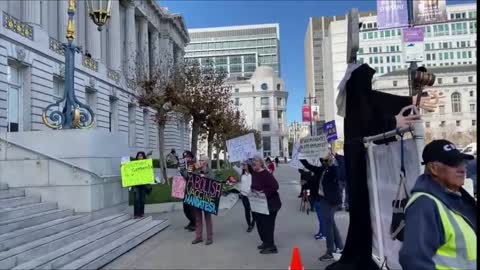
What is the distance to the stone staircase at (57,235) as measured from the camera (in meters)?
7.96

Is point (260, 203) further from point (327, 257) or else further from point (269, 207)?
point (327, 257)

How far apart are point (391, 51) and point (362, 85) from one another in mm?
108658

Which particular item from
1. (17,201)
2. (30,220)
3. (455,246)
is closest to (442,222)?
(455,246)

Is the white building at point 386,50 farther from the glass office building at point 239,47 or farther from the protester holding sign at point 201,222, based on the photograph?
the protester holding sign at point 201,222

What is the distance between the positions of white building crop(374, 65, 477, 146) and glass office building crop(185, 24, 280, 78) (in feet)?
233

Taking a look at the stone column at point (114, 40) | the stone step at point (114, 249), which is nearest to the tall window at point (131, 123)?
the stone column at point (114, 40)

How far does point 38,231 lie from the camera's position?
31.0 ft

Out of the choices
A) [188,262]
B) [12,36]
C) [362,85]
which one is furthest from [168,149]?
[362,85]

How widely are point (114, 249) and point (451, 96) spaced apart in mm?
113534

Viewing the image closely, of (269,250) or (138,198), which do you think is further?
(138,198)

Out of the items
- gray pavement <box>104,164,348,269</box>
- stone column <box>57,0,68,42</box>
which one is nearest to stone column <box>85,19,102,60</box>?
stone column <box>57,0,68,42</box>

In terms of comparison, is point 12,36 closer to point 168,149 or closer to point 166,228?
point 166,228

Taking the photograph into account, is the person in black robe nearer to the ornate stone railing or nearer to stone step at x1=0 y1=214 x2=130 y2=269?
stone step at x1=0 y1=214 x2=130 y2=269

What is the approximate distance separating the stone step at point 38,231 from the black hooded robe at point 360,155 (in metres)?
5.80
